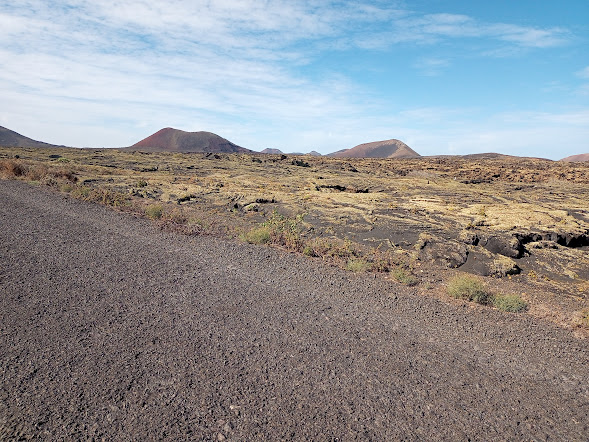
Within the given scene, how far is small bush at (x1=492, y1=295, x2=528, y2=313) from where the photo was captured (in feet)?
22.3

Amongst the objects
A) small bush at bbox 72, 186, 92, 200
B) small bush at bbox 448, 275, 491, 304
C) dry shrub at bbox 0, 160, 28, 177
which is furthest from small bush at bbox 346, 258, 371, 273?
dry shrub at bbox 0, 160, 28, 177

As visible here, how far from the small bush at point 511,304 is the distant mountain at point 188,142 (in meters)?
153

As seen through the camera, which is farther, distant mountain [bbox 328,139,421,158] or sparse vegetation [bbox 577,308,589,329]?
distant mountain [bbox 328,139,421,158]

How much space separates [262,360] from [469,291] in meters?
4.78

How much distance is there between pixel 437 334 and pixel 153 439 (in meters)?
4.27

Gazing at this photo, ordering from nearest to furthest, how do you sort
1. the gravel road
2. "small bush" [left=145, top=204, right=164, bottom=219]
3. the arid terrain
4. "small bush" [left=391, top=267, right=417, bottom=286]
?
1. the gravel road
2. "small bush" [left=391, top=267, right=417, bottom=286]
3. the arid terrain
4. "small bush" [left=145, top=204, right=164, bottom=219]

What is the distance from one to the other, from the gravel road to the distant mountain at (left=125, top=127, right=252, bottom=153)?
15211cm

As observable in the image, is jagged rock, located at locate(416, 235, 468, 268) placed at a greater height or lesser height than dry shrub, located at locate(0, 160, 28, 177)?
lesser

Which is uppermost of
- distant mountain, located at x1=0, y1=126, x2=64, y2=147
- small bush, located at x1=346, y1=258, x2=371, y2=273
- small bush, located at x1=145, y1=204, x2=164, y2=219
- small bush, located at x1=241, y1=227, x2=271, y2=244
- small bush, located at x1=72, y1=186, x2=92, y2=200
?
distant mountain, located at x1=0, y1=126, x2=64, y2=147

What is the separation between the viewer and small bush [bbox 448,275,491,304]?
7176 mm

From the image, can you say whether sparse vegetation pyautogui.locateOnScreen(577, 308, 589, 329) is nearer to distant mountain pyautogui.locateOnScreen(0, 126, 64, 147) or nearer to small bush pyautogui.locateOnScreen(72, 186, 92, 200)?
small bush pyautogui.locateOnScreen(72, 186, 92, 200)

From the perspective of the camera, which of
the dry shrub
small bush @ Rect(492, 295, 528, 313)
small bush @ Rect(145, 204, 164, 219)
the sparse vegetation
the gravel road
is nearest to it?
→ the gravel road

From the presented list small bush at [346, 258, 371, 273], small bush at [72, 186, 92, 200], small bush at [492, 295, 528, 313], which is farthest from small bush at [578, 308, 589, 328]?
small bush at [72, 186, 92, 200]

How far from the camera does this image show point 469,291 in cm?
730
